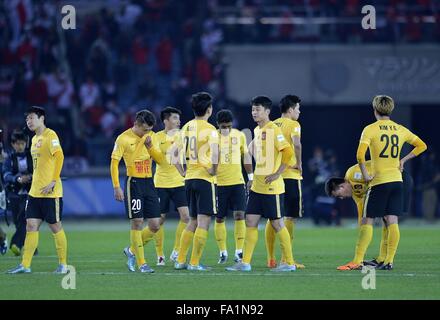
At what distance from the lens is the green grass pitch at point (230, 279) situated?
42.6ft

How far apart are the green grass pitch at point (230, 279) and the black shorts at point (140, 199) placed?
840 mm

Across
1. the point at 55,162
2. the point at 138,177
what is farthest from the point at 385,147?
the point at 55,162

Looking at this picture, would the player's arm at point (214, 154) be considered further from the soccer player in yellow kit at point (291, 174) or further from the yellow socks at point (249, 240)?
the soccer player in yellow kit at point (291, 174)

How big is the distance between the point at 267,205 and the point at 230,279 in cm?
129

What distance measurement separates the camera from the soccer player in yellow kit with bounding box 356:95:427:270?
1541cm

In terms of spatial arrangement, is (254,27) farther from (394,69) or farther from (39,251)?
(39,251)

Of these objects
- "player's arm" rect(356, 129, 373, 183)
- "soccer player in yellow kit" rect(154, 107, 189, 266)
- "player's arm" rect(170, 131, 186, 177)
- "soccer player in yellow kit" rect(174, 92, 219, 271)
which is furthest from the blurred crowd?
"player's arm" rect(356, 129, 373, 183)

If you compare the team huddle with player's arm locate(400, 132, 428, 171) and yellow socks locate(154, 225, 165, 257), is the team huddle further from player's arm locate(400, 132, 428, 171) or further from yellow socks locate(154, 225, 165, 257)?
yellow socks locate(154, 225, 165, 257)

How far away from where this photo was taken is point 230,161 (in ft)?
53.9

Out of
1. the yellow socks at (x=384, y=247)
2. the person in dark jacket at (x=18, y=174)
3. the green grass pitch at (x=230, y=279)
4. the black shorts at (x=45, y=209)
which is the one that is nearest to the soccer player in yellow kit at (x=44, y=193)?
the black shorts at (x=45, y=209)

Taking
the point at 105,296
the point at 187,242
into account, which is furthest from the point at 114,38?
the point at 105,296
